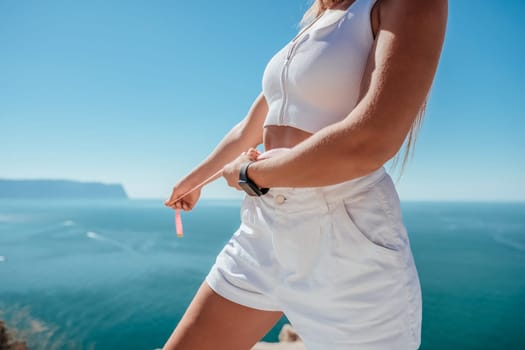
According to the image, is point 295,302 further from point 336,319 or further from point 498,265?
point 498,265

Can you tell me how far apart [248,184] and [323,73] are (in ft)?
1.31

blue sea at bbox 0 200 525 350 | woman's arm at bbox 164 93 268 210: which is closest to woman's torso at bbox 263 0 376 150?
woman's arm at bbox 164 93 268 210

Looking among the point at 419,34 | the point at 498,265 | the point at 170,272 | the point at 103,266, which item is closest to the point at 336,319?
the point at 419,34

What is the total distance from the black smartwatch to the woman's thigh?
1.37 ft

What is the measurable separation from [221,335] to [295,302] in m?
0.32

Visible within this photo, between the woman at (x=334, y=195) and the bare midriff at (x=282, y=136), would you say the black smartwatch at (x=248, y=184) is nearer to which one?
the woman at (x=334, y=195)

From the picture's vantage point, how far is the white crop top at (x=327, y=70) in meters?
1.04

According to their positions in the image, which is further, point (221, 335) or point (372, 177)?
point (221, 335)

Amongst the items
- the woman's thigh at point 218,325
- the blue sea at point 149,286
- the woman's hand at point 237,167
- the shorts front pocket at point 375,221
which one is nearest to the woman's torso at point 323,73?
the woman's hand at point 237,167

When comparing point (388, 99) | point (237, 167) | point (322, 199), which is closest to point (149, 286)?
point (237, 167)

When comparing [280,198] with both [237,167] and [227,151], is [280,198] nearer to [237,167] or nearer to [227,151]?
[237,167]

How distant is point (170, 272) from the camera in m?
56.2

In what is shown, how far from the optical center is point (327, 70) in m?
1.07

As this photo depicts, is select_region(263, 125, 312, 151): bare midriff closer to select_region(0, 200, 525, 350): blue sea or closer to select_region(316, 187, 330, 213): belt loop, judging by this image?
select_region(316, 187, 330, 213): belt loop
